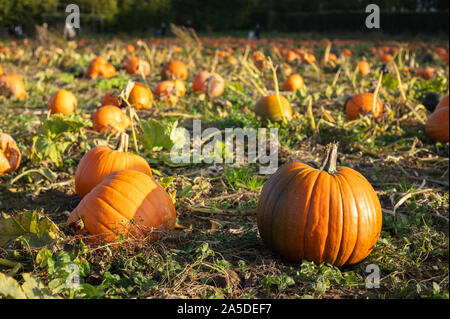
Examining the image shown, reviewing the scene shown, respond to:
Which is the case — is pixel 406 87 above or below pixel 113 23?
below

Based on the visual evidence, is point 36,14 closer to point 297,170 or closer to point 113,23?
point 113,23

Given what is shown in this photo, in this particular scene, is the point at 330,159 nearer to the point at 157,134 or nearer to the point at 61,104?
the point at 157,134

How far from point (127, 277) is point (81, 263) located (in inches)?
10.9

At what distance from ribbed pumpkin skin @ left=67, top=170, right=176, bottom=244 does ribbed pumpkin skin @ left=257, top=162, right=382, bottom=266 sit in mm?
708

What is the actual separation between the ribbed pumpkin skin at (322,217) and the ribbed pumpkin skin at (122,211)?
71cm

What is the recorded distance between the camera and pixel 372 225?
256cm

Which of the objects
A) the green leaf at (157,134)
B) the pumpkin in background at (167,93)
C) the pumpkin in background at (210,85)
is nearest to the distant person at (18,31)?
the pumpkin in background at (210,85)

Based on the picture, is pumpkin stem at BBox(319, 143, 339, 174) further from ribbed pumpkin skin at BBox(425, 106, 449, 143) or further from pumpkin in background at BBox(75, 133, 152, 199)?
ribbed pumpkin skin at BBox(425, 106, 449, 143)

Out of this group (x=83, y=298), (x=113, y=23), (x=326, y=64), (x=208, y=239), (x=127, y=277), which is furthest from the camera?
(x=113, y=23)

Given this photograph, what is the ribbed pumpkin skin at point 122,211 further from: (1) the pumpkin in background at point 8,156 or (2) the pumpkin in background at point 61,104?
(2) the pumpkin in background at point 61,104

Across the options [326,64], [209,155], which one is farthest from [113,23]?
[209,155]

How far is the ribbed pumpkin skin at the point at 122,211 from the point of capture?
2652mm

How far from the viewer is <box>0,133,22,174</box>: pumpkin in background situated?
3.98 m

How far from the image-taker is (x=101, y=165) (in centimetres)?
337
